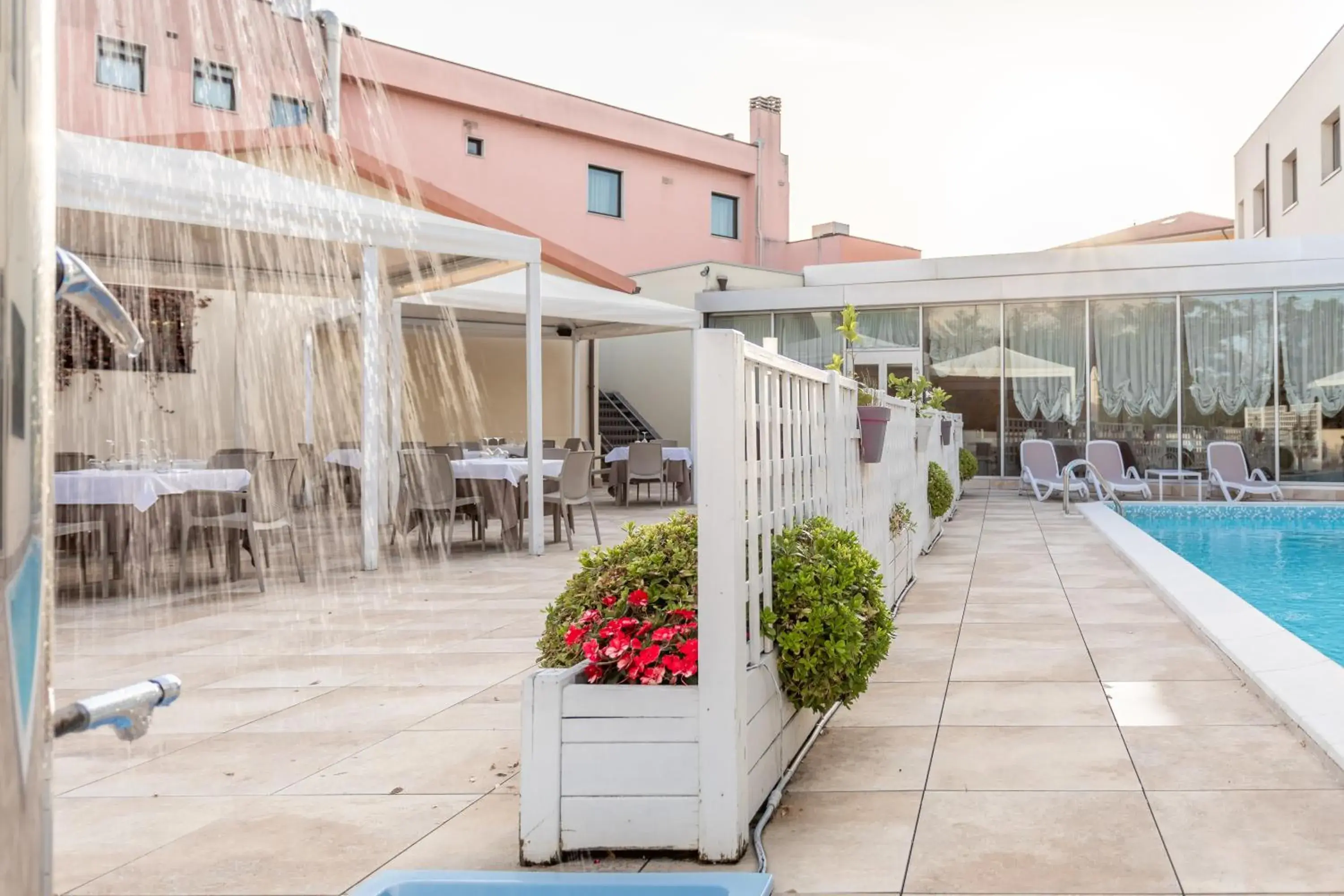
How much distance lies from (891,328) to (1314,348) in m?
5.33

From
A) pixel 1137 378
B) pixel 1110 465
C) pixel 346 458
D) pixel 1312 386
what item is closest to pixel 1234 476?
pixel 1110 465

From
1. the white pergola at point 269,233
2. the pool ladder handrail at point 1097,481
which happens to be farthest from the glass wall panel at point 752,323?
the white pergola at point 269,233

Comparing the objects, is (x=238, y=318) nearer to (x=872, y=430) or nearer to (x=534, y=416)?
(x=534, y=416)

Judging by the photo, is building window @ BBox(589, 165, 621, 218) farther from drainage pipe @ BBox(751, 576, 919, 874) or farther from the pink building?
drainage pipe @ BBox(751, 576, 919, 874)

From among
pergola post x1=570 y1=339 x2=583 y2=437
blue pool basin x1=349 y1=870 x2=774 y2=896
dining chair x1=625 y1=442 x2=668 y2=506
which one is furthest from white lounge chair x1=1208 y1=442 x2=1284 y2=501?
blue pool basin x1=349 y1=870 x2=774 y2=896

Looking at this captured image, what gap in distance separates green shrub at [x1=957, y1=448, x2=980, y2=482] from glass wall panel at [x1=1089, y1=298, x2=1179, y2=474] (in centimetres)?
189

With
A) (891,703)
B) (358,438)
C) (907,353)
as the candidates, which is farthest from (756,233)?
(891,703)

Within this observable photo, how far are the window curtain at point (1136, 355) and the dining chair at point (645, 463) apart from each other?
21.7 ft

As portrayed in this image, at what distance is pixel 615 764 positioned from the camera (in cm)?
246

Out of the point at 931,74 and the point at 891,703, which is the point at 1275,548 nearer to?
the point at 931,74

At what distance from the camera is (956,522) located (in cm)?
1054

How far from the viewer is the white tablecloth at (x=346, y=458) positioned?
469 inches

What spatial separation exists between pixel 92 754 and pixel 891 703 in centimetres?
257

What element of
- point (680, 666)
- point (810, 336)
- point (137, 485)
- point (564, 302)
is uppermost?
point (810, 336)
